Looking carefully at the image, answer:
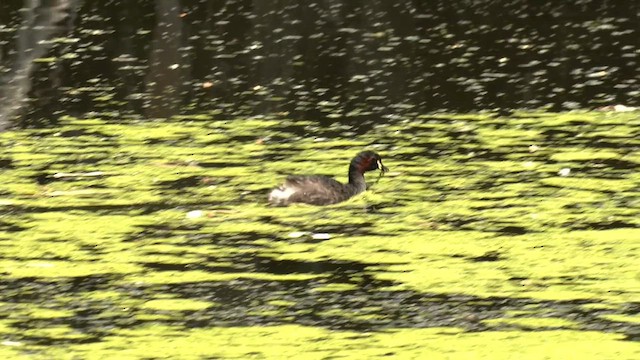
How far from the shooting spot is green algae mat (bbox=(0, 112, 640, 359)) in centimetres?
642

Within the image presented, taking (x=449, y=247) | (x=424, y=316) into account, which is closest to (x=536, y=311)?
(x=424, y=316)

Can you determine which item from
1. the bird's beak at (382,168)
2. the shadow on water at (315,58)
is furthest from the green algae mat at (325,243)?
the shadow on water at (315,58)

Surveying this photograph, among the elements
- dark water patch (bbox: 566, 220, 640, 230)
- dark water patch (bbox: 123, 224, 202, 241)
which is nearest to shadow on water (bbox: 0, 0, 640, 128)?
dark water patch (bbox: 123, 224, 202, 241)

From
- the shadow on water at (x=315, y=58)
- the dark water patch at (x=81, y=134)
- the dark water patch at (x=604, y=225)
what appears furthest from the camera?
the shadow on water at (x=315, y=58)

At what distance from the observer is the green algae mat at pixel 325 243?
253 inches

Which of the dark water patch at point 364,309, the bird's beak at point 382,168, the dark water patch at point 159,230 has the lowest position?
the bird's beak at point 382,168

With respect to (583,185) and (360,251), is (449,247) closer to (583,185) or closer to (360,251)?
(360,251)

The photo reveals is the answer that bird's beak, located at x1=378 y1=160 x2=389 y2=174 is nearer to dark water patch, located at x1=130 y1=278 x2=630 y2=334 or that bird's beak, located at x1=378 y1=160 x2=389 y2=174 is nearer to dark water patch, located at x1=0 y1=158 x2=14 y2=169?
dark water patch, located at x1=0 y1=158 x2=14 y2=169

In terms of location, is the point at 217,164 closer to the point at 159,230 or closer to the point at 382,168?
the point at 382,168

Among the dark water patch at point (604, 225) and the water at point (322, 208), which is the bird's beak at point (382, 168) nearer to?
the water at point (322, 208)

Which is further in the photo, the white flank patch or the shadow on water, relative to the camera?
the shadow on water

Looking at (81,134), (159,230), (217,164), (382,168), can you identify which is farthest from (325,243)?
(81,134)

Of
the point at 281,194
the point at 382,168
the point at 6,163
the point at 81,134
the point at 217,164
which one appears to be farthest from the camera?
the point at 81,134

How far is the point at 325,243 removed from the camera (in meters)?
8.04
